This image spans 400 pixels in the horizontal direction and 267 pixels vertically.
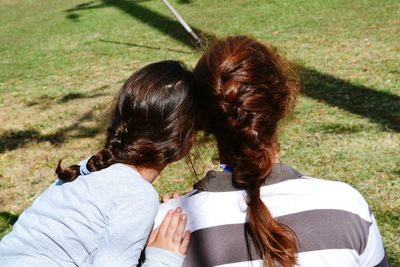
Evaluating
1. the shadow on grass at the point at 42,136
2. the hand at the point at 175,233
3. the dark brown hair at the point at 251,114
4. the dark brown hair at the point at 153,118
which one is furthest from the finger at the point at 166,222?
the shadow on grass at the point at 42,136

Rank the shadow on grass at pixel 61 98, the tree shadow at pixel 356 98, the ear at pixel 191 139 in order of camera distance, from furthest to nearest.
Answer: the shadow on grass at pixel 61 98, the tree shadow at pixel 356 98, the ear at pixel 191 139

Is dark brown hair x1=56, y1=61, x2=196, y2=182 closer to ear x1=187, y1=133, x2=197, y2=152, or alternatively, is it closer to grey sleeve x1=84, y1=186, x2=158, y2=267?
ear x1=187, y1=133, x2=197, y2=152

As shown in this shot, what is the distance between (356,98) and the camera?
16.8 ft

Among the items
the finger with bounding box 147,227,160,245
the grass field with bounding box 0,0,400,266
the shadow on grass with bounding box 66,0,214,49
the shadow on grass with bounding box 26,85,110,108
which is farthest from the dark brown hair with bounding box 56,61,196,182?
the shadow on grass with bounding box 66,0,214,49

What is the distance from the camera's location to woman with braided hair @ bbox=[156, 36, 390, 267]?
1.38 metres

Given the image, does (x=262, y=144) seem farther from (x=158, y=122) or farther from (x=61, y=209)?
(x=61, y=209)

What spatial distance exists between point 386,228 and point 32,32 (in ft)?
31.7

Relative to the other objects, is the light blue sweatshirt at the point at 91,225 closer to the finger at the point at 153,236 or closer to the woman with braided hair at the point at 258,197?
the finger at the point at 153,236

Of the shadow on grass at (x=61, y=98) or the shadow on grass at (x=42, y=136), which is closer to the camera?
the shadow on grass at (x=42, y=136)

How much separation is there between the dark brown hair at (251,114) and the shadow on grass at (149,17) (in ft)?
21.1

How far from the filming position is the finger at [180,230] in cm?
148

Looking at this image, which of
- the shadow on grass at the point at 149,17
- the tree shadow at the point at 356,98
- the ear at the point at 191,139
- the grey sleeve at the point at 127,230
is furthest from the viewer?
the shadow on grass at the point at 149,17

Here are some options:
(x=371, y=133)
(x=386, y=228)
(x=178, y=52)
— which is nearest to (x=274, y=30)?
(x=178, y=52)

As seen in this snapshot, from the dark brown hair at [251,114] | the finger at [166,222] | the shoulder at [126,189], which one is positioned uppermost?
the dark brown hair at [251,114]
